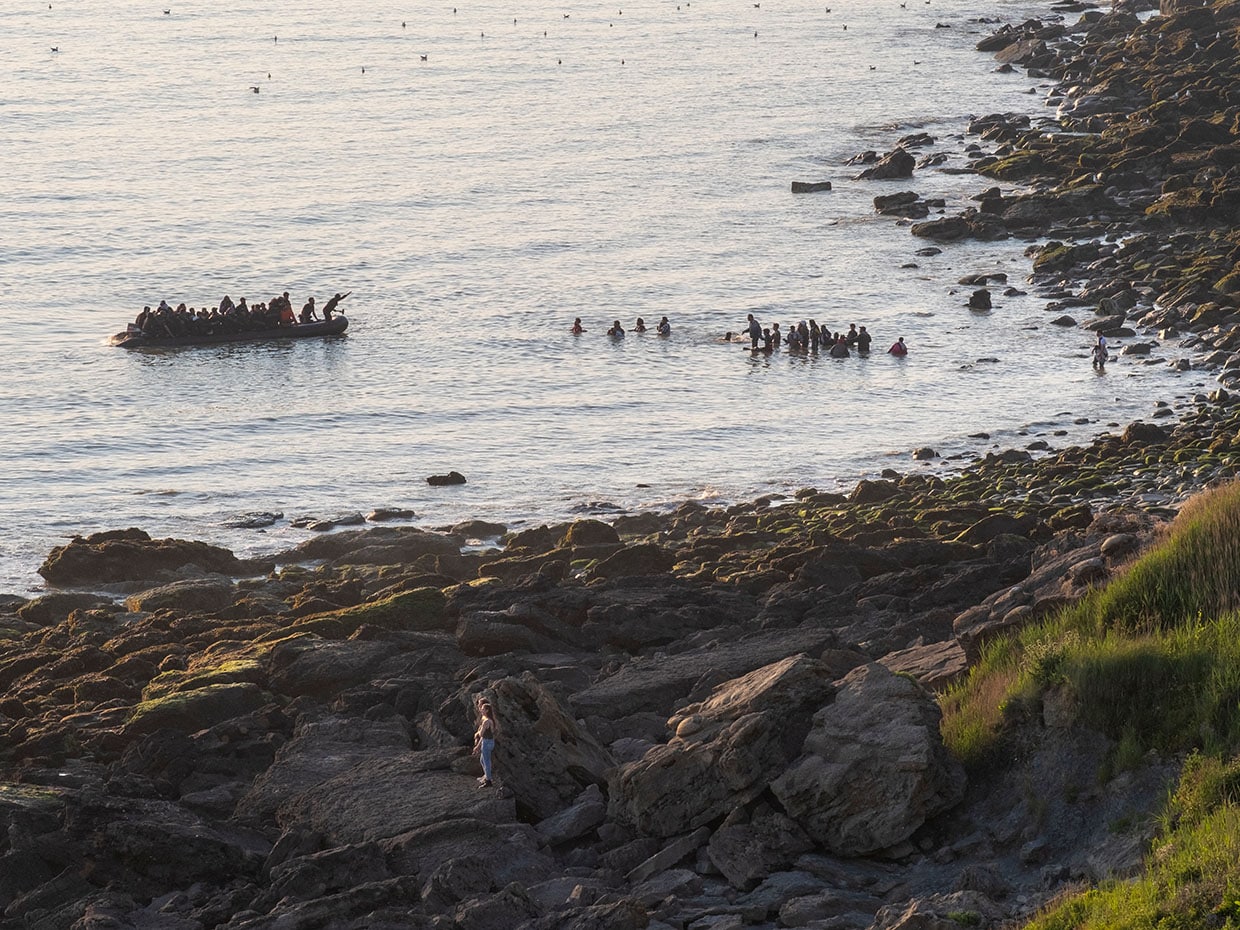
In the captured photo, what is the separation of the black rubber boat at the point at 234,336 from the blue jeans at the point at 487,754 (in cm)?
4203

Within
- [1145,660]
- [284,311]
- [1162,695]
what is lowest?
[1162,695]

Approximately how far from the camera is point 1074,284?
187ft

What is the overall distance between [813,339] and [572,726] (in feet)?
126

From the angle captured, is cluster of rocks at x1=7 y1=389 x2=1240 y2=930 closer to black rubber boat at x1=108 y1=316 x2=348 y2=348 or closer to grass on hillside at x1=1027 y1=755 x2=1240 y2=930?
grass on hillside at x1=1027 y1=755 x2=1240 y2=930

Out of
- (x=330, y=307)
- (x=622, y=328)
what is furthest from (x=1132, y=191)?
(x=330, y=307)

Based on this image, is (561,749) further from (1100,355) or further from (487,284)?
(487,284)

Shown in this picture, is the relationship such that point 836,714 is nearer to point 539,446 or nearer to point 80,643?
point 80,643

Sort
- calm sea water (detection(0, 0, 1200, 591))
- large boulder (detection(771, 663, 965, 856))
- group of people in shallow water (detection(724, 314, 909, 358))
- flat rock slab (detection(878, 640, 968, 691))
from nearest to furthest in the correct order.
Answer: large boulder (detection(771, 663, 965, 856)), flat rock slab (detection(878, 640, 968, 691)), calm sea water (detection(0, 0, 1200, 591)), group of people in shallow water (detection(724, 314, 909, 358))

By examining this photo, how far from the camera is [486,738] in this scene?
16484 millimetres

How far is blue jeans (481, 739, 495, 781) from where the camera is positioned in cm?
1644

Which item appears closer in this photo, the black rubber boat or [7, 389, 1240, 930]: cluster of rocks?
[7, 389, 1240, 930]: cluster of rocks

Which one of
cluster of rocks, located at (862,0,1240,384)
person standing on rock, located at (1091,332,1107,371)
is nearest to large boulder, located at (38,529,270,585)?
person standing on rock, located at (1091,332,1107,371)

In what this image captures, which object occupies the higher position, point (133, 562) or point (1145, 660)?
point (1145, 660)

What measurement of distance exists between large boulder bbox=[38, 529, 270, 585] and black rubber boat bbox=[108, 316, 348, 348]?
77.7 ft
